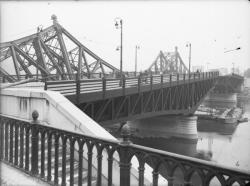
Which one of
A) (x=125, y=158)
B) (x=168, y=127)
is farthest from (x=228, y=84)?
(x=125, y=158)

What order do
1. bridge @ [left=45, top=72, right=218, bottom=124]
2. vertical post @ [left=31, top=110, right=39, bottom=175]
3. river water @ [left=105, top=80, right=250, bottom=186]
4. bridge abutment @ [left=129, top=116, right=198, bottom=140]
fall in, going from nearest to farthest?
vertical post @ [left=31, top=110, right=39, bottom=175] < bridge @ [left=45, top=72, right=218, bottom=124] < river water @ [left=105, top=80, right=250, bottom=186] < bridge abutment @ [left=129, top=116, right=198, bottom=140]

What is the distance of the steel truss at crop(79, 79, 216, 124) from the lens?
1836 cm

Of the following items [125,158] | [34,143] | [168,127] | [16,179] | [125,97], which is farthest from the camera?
[168,127]

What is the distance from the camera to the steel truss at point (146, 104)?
723 inches

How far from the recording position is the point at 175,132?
1602 inches

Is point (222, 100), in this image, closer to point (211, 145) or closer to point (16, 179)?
point (211, 145)

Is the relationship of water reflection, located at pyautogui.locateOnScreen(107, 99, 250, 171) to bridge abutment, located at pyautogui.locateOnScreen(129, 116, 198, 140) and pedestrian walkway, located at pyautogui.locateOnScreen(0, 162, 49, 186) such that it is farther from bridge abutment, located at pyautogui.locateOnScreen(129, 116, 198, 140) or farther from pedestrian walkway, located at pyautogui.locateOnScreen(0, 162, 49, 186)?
pedestrian walkway, located at pyautogui.locateOnScreen(0, 162, 49, 186)

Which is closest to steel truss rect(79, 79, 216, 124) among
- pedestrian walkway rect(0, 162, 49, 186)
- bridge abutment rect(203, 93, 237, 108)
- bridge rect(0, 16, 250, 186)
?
bridge rect(0, 16, 250, 186)

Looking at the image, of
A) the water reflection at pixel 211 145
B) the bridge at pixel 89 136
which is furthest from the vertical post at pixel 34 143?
the water reflection at pixel 211 145

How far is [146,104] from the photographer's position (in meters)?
25.0

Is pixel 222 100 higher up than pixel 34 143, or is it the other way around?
pixel 34 143

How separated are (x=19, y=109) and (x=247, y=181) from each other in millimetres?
9014

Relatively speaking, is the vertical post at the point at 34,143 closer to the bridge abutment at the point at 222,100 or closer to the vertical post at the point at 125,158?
the vertical post at the point at 125,158

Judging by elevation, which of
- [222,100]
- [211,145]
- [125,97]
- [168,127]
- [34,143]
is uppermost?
[34,143]
